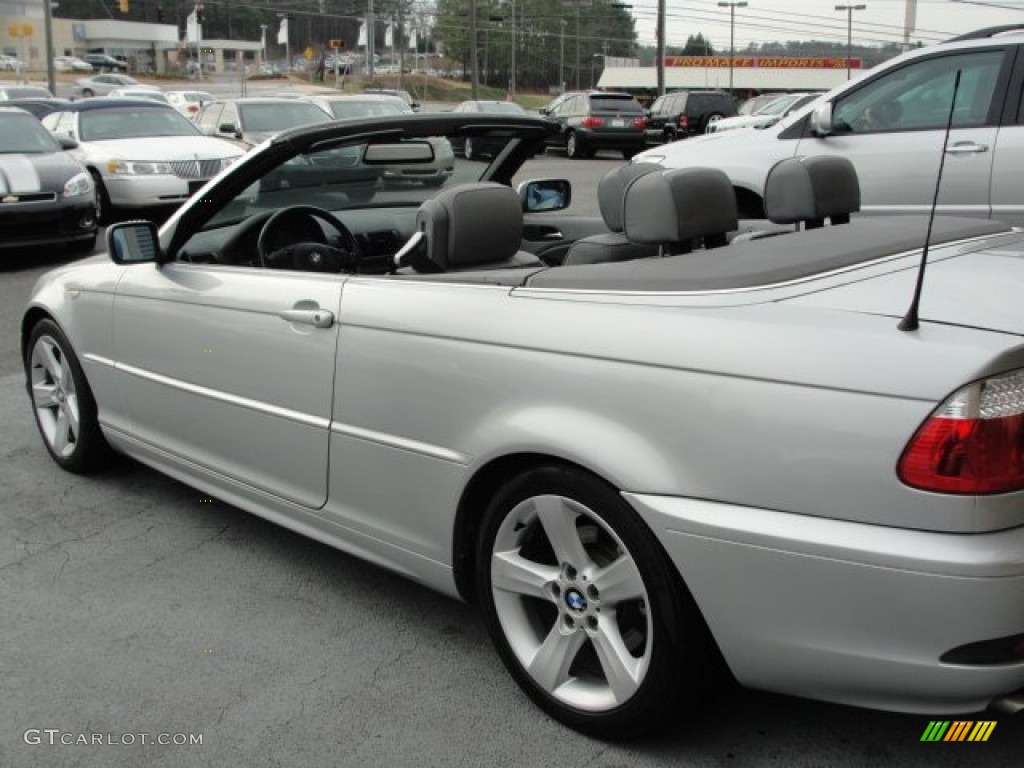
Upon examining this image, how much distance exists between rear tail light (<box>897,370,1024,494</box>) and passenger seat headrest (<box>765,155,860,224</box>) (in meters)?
1.58

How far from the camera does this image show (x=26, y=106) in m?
17.7

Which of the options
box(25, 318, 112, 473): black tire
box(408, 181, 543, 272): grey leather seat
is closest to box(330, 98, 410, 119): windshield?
box(25, 318, 112, 473): black tire

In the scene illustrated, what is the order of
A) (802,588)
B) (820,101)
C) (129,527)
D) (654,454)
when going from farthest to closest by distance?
(820,101) → (129,527) → (654,454) → (802,588)

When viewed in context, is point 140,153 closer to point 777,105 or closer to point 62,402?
point 62,402

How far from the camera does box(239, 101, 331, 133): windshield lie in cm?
1569

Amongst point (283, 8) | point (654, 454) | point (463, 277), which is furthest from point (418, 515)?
point (283, 8)

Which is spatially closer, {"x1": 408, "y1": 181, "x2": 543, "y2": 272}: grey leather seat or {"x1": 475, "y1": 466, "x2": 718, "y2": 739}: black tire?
{"x1": 475, "y1": 466, "x2": 718, "y2": 739}: black tire

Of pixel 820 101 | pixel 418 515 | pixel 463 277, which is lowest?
pixel 418 515

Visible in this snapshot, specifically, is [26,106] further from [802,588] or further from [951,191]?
[802,588]

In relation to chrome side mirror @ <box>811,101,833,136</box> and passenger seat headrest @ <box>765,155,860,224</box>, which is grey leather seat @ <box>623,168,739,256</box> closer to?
passenger seat headrest @ <box>765,155,860,224</box>

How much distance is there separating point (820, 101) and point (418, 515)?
209 inches

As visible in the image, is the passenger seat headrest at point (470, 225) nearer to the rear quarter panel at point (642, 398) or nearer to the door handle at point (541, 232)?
the rear quarter panel at point (642, 398)

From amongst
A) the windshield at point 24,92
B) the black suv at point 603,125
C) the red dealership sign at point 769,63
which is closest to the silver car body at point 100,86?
the windshield at point 24,92

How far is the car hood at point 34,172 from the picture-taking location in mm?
10102
